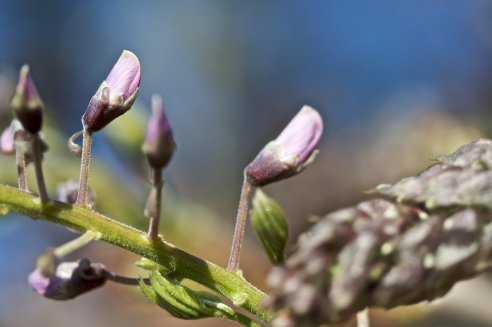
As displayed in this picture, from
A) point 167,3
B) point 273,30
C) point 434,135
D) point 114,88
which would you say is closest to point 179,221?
point 434,135

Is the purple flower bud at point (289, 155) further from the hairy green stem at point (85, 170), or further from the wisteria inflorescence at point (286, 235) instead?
the hairy green stem at point (85, 170)

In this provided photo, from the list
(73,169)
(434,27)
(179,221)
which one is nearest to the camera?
(73,169)

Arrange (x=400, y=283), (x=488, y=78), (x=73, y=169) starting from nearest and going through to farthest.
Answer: (x=400, y=283) < (x=73, y=169) < (x=488, y=78)

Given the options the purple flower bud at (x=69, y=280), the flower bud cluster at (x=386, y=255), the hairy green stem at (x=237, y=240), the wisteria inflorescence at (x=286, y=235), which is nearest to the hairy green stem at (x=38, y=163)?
the wisteria inflorescence at (x=286, y=235)

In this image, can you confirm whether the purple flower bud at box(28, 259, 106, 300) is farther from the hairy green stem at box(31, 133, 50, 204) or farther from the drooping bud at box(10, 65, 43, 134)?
the drooping bud at box(10, 65, 43, 134)

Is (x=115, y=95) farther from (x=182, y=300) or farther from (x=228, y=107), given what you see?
(x=228, y=107)

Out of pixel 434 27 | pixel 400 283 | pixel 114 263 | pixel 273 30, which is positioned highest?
pixel 434 27

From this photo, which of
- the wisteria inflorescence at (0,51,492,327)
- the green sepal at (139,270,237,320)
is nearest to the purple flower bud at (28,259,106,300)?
the wisteria inflorescence at (0,51,492,327)

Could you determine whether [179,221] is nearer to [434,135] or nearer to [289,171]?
[434,135]

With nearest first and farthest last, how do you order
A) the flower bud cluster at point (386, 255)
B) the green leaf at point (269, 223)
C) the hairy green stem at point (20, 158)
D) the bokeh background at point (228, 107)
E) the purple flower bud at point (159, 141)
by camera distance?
1. the flower bud cluster at point (386, 255)
2. the purple flower bud at point (159, 141)
3. the green leaf at point (269, 223)
4. the hairy green stem at point (20, 158)
5. the bokeh background at point (228, 107)
